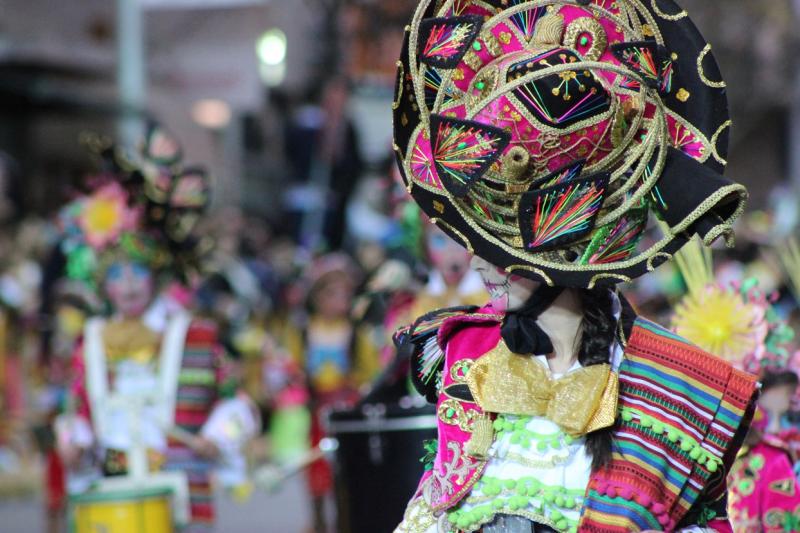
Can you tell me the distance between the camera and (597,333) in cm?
335

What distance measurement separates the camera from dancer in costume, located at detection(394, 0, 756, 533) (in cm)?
319

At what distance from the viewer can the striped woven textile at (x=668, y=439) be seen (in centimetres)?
317

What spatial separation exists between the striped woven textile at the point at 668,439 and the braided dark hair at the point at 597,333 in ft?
0.13

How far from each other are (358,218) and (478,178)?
1490 centimetres

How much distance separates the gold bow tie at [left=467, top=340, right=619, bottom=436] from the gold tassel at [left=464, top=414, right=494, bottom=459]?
0.12 feet

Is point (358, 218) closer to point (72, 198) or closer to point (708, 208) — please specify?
point (72, 198)

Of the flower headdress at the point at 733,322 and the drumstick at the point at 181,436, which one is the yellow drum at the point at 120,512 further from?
the flower headdress at the point at 733,322

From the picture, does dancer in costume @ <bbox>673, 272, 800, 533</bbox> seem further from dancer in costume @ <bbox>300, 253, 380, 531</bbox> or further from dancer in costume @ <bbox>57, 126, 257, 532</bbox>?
dancer in costume @ <bbox>300, 253, 380, 531</bbox>

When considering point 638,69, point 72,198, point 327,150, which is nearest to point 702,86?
point 638,69

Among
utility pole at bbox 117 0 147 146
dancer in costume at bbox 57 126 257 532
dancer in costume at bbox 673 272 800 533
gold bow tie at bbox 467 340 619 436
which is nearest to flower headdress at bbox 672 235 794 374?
dancer in costume at bbox 673 272 800 533

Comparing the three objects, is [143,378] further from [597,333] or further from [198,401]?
[597,333]

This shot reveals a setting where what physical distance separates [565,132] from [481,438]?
717mm

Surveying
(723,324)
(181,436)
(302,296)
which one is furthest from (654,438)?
(302,296)

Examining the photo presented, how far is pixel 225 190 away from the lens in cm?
2250
